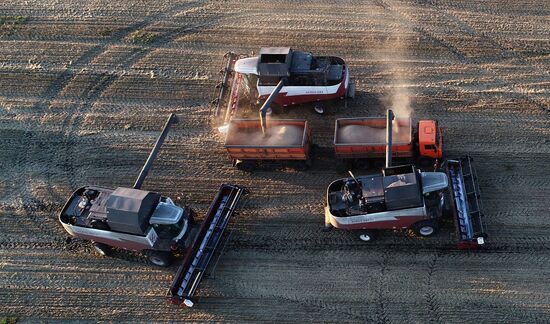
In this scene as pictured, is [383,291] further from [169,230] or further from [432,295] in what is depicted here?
[169,230]

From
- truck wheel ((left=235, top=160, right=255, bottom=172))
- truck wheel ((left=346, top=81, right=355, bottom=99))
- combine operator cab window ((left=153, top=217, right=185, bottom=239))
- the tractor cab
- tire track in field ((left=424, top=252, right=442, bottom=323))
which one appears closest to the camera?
tire track in field ((left=424, top=252, right=442, bottom=323))

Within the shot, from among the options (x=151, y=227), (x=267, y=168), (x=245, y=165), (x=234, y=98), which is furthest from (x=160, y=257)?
(x=234, y=98)

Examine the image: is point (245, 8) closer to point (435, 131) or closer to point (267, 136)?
point (267, 136)

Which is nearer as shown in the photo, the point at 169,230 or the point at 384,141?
the point at 169,230

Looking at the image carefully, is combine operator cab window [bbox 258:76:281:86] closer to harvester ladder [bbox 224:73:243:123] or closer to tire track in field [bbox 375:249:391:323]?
harvester ladder [bbox 224:73:243:123]

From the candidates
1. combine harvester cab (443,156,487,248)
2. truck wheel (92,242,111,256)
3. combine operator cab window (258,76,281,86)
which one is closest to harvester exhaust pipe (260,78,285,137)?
combine operator cab window (258,76,281,86)

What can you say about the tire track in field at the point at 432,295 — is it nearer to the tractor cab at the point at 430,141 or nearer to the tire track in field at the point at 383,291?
the tire track in field at the point at 383,291
